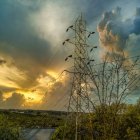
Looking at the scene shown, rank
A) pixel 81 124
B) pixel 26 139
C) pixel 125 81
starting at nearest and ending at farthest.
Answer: pixel 125 81 < pixel 81 124 < pixel 26 139

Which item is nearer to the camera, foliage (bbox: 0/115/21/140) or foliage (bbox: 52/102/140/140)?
foliage (bbox: 52/102/140/140)

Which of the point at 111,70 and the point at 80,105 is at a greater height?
the point at 111,70

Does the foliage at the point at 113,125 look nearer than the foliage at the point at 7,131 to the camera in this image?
Yes

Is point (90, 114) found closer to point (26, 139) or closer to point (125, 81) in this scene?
point (125, 81)

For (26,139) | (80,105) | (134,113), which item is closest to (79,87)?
(80,105)

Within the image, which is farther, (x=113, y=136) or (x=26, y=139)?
(x=26, y=139)

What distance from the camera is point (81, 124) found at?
1453 inches

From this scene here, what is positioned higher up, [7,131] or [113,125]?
[7,131]

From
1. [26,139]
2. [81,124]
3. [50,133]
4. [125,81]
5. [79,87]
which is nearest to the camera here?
[79,87]

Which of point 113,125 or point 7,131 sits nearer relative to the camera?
point 113,125

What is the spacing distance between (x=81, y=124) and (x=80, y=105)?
6.88m

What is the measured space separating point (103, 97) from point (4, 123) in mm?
14723

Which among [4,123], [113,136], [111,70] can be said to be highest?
[111,70]

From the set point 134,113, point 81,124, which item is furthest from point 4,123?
point 134,113
